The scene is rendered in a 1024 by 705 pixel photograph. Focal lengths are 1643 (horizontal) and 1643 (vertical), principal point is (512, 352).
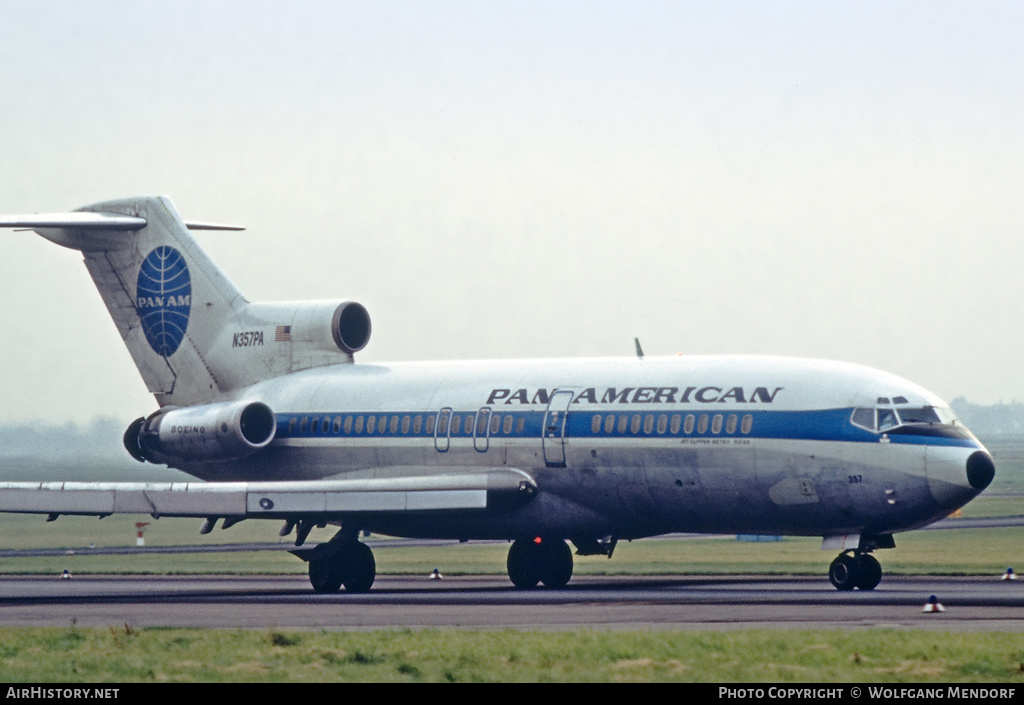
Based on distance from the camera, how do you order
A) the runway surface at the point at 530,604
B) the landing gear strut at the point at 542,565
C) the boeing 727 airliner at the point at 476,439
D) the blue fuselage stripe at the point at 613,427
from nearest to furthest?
the runway surface at the point at 530,604
the blue fuselage stripe at the point at 613,427
the boeing 727 airliner at the point at 476,439
the landing gear strut at the point at 542,565

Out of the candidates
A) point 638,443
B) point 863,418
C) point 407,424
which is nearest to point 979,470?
point 863,418

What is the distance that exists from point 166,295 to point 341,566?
11.0m

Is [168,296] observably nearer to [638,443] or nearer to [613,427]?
[613,427]

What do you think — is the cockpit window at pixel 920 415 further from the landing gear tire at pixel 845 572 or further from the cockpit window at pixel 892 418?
the landing gear tire at pixel 845 572

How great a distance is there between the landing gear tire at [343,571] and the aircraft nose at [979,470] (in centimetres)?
1308

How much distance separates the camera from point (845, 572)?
3156cm

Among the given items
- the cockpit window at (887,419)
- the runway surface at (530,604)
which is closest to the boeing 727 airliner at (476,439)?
the cockpit window at (887,419)

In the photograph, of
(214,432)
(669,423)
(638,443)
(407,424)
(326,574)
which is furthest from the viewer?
(214,432)

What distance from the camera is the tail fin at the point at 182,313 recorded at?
4144 centimetres

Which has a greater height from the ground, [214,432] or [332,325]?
[332,325]

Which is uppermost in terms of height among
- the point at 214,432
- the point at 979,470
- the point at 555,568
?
the point at 214,432
